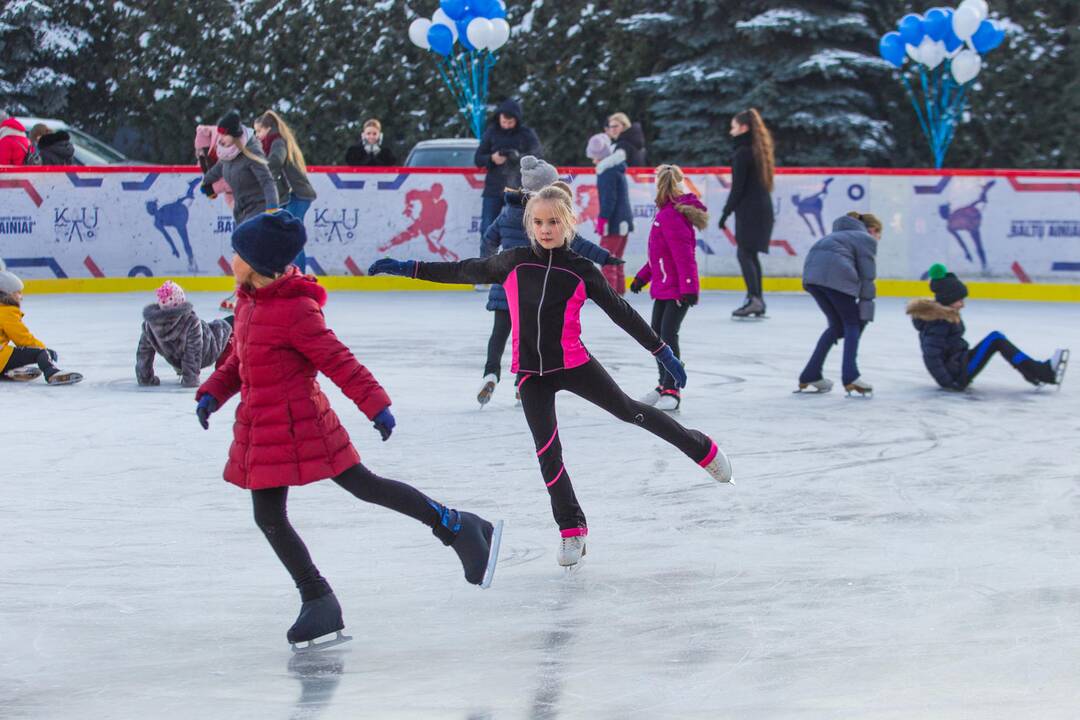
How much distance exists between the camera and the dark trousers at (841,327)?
28.0 ft

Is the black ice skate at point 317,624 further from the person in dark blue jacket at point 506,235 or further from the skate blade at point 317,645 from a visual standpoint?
the person in dark blue jacket at point 506,235

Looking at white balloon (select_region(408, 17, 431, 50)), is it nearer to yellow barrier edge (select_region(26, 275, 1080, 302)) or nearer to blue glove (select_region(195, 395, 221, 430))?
yellow barrier edge (select_region(26, 275, 1080, 302))

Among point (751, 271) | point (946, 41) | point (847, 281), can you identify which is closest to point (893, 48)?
point (946, 41)

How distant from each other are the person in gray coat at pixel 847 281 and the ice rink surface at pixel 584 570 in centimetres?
35

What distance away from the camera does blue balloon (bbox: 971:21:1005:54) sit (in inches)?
800

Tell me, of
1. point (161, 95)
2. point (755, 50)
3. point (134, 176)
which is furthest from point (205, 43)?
point (134, 176)

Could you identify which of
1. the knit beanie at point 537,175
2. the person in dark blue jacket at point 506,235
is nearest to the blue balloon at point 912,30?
the person in dark blue jacket at point 506,235

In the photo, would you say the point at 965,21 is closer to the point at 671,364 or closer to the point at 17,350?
the point at 17,350

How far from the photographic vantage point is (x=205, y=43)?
26594mm

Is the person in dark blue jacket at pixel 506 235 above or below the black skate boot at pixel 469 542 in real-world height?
above

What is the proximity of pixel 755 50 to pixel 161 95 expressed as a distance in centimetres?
1014

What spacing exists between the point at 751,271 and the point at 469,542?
9.01m

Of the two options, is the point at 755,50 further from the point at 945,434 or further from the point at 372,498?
the point at 372,498

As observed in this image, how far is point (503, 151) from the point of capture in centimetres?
1426
